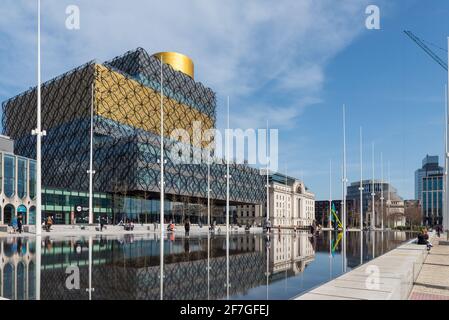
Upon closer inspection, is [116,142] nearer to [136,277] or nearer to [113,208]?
[113,208]

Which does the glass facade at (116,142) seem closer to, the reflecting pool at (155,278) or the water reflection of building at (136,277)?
the water reflection of building at (136,277)

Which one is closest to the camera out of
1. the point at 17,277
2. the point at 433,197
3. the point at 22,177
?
the point at 17,277

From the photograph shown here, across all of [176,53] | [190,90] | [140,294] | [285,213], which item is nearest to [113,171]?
[190,90]

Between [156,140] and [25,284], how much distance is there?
3207 inches

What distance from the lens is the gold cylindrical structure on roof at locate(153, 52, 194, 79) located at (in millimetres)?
121938

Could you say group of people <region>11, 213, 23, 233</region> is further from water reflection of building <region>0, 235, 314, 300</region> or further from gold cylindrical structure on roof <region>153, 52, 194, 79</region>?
gold cylindrical structure on roof <region>153, 52, 194, 79</region>

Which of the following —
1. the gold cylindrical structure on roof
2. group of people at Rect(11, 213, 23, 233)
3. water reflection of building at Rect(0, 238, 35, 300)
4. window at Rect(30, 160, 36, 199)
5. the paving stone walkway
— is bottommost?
group of people at Rect(11, 213, 23, 233)

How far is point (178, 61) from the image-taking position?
12325cm

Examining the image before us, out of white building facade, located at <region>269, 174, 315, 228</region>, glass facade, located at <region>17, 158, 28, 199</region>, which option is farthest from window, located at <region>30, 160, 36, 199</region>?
white building facade, located at <region>269, 174, 315, 228</region>

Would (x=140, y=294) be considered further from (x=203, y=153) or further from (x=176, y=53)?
(x=176, y=53)

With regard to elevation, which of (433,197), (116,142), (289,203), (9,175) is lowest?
(289,203)

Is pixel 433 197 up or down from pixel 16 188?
down

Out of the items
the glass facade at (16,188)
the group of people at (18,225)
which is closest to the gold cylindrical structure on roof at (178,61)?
the glass facade at (16,188)

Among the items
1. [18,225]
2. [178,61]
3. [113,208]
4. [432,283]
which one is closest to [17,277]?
[432,283]
